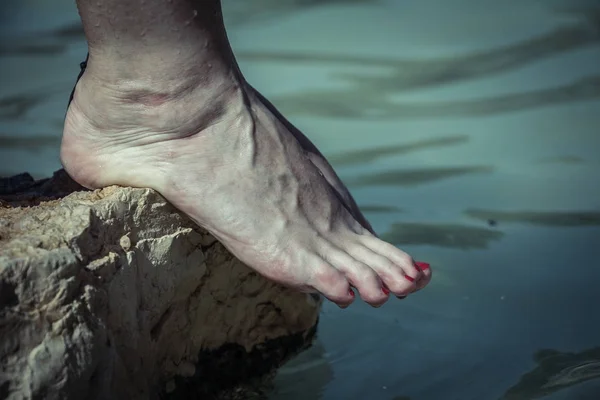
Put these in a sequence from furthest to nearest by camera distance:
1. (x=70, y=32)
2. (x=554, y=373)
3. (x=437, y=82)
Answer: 1. (x=70, y=32)
2. (x=437, y=82)
3. (x=554, y=373)

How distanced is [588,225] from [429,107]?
80 cm

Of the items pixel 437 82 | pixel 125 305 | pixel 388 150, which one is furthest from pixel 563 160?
pixel 125 305

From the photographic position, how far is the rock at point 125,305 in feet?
3.76

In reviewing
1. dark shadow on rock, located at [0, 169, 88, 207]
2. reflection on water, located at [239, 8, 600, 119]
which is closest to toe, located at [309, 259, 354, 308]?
dark shadow on rock, located at [0, 169, 88, 207]

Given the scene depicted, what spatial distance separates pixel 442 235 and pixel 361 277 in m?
0.75

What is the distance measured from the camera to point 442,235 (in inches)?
84.9

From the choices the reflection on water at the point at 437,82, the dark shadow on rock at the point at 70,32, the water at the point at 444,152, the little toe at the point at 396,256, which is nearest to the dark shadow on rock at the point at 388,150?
the water at the point at 444,152

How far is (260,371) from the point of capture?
1601 mm

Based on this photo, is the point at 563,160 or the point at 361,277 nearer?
the point at 361,277

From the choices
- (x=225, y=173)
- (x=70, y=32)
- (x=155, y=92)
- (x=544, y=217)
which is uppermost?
(x=70, y=32)

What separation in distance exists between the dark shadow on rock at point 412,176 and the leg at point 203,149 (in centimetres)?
96

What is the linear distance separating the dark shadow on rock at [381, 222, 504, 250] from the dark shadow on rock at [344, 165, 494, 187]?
0.82 ft

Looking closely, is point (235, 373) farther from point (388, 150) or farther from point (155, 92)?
point (388, 150)

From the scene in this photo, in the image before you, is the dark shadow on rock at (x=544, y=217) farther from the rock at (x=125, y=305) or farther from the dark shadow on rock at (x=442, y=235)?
the rock at (x=125, y=305)
